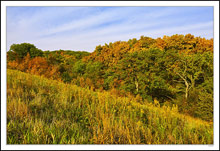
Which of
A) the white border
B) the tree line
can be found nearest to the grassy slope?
the white border

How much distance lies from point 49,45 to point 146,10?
179cm

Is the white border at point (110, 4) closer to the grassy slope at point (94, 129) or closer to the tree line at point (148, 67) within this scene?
the grassy slope at point (94, 129)

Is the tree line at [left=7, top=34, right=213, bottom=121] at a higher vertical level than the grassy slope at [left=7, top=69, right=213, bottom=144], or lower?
higher

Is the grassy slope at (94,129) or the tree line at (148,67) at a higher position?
the tree line at (148,67)

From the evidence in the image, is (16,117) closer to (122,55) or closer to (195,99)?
(195,99)

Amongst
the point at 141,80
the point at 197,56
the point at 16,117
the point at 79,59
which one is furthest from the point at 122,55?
the point at 16,117

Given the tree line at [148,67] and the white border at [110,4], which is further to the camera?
the tree line at [148,67]

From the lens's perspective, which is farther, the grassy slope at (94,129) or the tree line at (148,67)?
the tree line at (148,67)

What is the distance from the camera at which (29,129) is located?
5.93 feet

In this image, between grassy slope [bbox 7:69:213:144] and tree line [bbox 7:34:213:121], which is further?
tree line [bbox 7:34:213:121]

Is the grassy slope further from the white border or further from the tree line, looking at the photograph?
the tree line

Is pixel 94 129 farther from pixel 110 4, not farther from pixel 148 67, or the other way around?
pixel 148 67

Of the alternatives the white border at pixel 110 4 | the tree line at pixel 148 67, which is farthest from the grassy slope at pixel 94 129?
the tree line at pixel 148 67

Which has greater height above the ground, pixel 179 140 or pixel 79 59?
pixel 79 59
